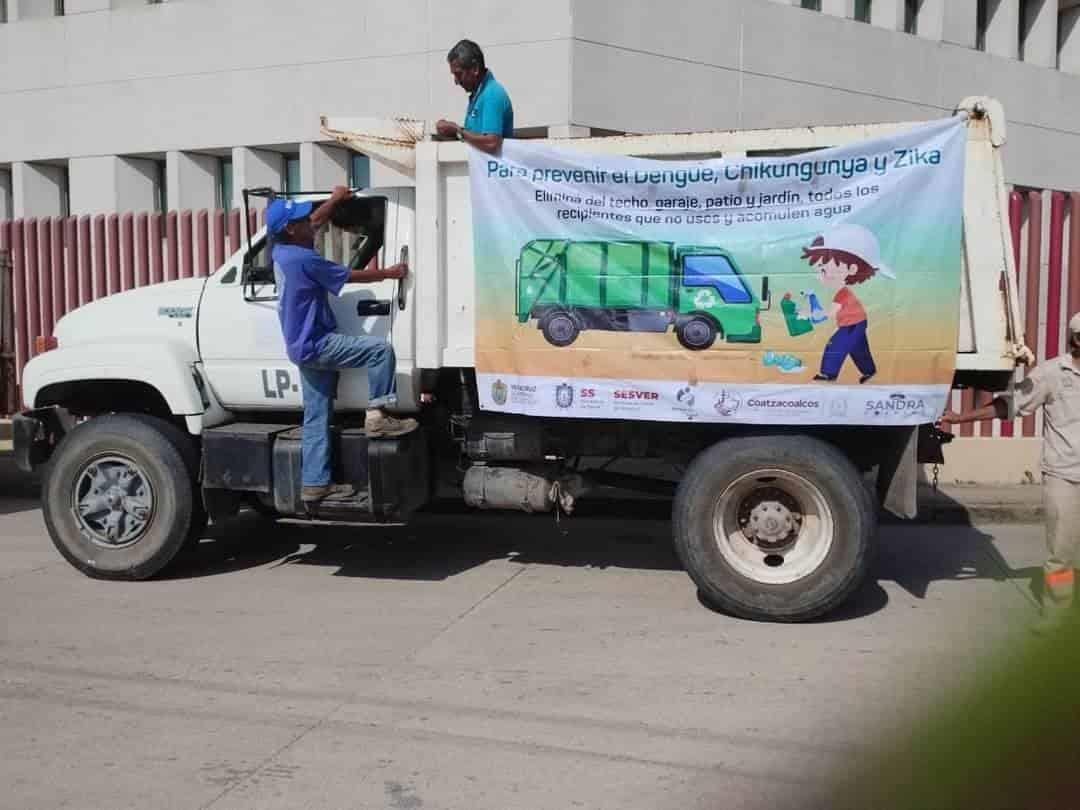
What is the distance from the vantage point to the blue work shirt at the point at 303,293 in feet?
21.3

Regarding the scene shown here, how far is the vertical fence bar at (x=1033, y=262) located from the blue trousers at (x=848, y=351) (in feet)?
16.3

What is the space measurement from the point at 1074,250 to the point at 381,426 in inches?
274

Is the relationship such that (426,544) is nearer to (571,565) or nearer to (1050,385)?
(571,565)

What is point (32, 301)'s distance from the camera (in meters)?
12.9

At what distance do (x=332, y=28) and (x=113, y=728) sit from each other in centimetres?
1082

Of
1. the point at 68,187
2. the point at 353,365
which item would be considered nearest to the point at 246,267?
the point at 353,365

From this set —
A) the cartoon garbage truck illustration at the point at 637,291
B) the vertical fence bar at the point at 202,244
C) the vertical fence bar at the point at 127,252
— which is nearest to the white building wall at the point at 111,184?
the vertical fence bar at the point at 127,252

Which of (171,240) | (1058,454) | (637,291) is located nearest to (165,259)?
(171,240)

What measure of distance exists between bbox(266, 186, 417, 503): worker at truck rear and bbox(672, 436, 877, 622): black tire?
1836 mm

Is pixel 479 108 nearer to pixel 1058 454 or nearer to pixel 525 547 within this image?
pixel 525 547

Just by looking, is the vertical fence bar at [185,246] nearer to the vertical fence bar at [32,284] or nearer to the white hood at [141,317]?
the vertical fence bar at [32,284]

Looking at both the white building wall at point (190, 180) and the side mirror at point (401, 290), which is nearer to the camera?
the side mirror at point (401, 290)

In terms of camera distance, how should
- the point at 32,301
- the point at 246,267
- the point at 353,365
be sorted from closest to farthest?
1. the point at 353,365
2. the point at 246,267
3. the point at 32,301

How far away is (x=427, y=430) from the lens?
716cm
